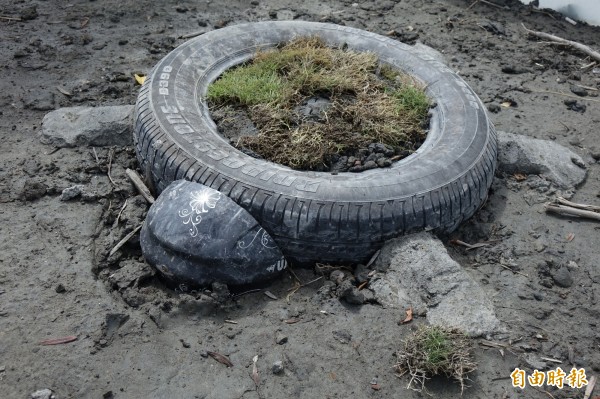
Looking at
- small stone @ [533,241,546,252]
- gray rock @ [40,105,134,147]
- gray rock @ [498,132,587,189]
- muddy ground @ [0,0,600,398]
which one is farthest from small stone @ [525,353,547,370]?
gray rock @ [40,105,134,147]

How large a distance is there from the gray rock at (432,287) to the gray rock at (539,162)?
1364mm

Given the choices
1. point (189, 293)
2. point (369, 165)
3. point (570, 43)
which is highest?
point (369, 165)

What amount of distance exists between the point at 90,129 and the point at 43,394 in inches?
92.6

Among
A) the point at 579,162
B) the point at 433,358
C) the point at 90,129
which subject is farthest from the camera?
the point at 579,162

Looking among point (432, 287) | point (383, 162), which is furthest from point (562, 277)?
point (383, 162)

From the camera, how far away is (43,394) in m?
3.13

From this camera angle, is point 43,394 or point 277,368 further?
point 277,368

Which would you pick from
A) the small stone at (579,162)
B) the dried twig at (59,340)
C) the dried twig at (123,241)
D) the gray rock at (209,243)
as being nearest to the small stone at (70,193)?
the dried twig at (123,241)

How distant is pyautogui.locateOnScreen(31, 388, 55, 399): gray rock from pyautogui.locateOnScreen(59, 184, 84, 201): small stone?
1594 millimetres

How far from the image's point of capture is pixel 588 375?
343 cm

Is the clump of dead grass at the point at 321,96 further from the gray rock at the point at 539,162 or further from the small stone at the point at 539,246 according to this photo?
the small stone at the point at 539,246

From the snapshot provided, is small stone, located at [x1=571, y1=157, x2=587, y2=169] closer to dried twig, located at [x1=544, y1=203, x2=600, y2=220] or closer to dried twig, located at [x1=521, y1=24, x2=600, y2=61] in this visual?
dried twig, located at [x1=544, y1=203, x2=600, y2=220]

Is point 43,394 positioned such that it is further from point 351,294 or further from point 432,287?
point 432,287

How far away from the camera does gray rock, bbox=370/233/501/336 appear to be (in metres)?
3.59
